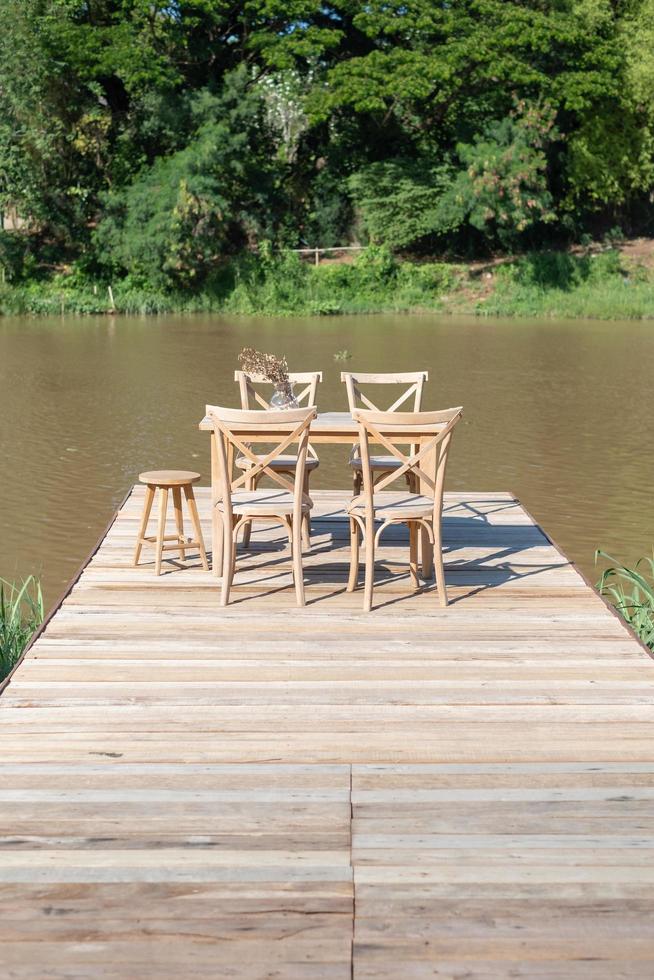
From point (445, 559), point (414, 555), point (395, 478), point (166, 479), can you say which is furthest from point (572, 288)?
point (395, 478)

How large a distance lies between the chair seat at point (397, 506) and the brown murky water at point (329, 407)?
2.37m

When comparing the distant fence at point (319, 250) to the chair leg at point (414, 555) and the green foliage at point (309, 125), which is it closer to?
the green foliage at point (309, 125)

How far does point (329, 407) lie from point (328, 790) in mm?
11769

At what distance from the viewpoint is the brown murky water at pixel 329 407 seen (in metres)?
9.86

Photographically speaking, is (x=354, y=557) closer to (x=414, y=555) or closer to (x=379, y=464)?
(x=414, y=555)

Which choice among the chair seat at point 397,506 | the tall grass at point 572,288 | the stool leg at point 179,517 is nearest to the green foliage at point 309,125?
the tall grass at point 572,288

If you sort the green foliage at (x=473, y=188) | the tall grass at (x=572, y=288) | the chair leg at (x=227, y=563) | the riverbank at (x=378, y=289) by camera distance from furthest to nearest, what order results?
the green foliage at (x=473, y=188) < the riverbank at (x=378, y=289) < the tall grass at (x=572, y=288) < the chair leg at (x=227, y=563)

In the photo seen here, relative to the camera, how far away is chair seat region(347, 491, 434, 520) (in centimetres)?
594

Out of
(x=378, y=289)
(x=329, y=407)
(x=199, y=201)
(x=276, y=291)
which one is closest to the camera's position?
(x=329, y=407)

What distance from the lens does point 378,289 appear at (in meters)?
33.3

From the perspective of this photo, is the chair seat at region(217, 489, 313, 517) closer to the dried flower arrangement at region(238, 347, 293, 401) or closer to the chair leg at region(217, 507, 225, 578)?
→ the chair leg at region(217, 507, 225, 578)

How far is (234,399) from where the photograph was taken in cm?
1630

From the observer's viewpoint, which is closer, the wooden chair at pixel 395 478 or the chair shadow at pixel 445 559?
the wooden chair at pixel 395 478

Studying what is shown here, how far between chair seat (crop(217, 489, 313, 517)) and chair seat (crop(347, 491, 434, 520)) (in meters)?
0.34
